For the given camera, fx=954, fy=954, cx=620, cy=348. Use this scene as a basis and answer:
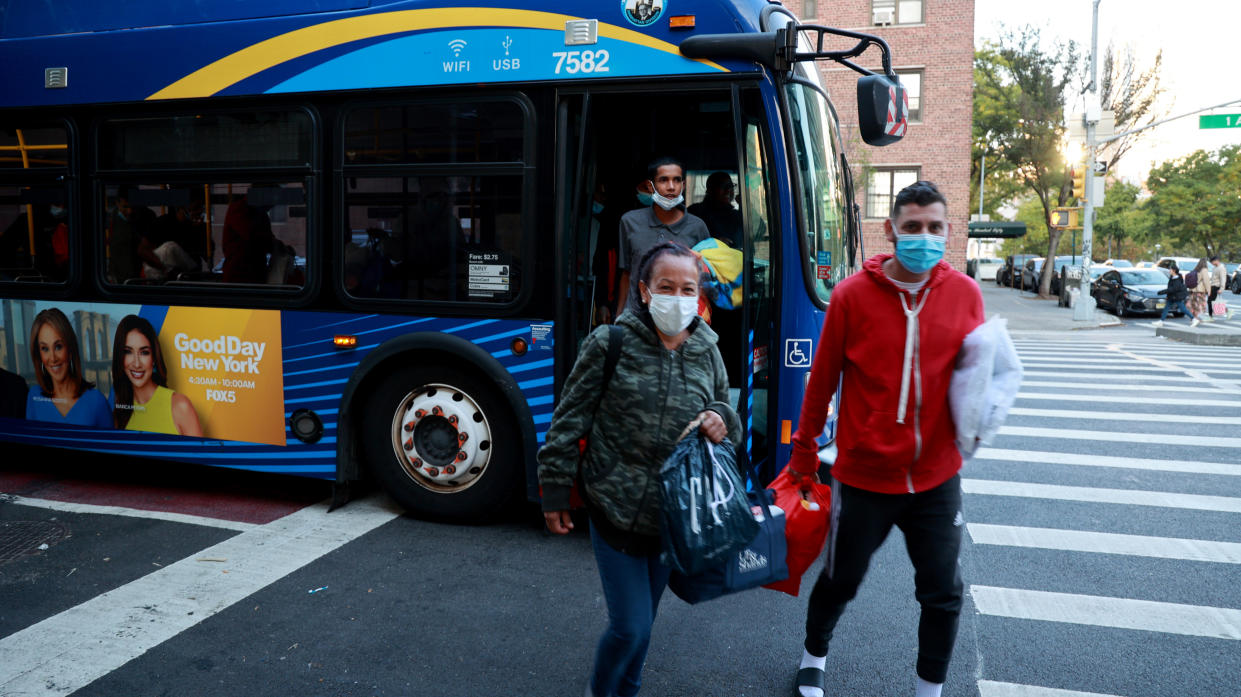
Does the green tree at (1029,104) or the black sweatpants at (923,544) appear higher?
the green tree at (1029,104)

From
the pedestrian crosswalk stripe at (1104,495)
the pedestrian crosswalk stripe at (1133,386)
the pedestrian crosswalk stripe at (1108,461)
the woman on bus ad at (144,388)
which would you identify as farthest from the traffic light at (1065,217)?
the woman on bus ad at (144,388)

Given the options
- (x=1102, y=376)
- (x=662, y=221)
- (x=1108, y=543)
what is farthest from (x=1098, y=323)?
(x=662, y=221)

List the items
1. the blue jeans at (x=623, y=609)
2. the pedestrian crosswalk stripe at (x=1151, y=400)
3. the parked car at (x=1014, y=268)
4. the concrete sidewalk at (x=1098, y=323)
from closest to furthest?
1. the blue jeans at (x=623, y=609)
2. the pedestrian crosswalk stripe at (x=1151, y=400)
3. the concrete sidewalk at (x=1098, y=323)
4. the parked car at (x=1014, y=268)

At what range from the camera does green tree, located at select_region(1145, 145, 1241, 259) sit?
5481 centimetres

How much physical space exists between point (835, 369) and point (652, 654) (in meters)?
1.59

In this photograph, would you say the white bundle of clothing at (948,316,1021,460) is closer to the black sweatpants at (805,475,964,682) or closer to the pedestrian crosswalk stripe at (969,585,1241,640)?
the black sweatpants at (805,475,964,682)

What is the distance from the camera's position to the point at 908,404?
3.12m

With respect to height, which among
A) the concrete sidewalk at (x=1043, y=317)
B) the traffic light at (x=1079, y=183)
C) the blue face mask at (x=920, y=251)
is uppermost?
the traffic light at (x=1079, y=183)

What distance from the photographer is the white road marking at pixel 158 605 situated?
3866 millimetres

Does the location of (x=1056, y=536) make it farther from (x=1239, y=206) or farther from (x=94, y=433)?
(x=1239, y=206)

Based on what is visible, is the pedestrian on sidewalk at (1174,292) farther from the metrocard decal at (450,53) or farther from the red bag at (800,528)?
the red bag at (800,528)

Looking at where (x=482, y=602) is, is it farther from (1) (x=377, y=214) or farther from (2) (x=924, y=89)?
(2) (x=924, y=89)

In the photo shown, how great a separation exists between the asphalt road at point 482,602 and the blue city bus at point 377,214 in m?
0.51

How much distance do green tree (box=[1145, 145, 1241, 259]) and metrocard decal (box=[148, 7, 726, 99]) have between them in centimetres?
5813
